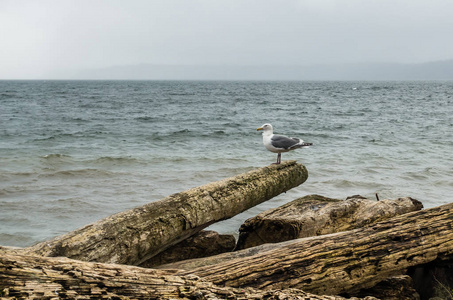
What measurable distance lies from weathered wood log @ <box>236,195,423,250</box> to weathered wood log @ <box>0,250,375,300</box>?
7.21 feet

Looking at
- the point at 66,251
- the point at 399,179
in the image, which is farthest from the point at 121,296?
the point at 399,179

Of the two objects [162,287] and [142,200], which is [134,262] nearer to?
[162,287]

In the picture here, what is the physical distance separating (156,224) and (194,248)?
98 centimetres

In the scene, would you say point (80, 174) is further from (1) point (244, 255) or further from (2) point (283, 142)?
(1) point (244, 255)

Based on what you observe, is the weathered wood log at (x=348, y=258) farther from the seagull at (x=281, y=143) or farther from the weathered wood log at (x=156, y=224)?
the seagull at (x=281, y=143)

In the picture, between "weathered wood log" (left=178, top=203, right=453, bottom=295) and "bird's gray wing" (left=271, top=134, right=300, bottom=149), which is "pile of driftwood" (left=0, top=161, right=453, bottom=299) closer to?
"weathered wood log" (left=178, top=203, right=453, bottom=295)

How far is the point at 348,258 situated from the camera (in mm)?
3604

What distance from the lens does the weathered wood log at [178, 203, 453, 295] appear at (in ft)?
11.2

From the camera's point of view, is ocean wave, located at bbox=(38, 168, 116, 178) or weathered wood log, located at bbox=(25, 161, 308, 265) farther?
ocean wave, located at bbox=(38, 168, 116, 178)

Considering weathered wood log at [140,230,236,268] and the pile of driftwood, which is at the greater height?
the pile of driftwood

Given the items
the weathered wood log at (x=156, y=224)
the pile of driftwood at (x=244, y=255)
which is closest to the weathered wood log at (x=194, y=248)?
the pile of driftwood at (x=244, y=255)

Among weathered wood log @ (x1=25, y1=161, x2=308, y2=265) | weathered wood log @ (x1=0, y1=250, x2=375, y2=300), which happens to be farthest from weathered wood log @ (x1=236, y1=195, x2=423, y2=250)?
weathered wood log @ (x1=0, y1=250, x2=375, y2=300)

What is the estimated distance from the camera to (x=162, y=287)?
2.80m

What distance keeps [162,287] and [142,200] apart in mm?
6946
